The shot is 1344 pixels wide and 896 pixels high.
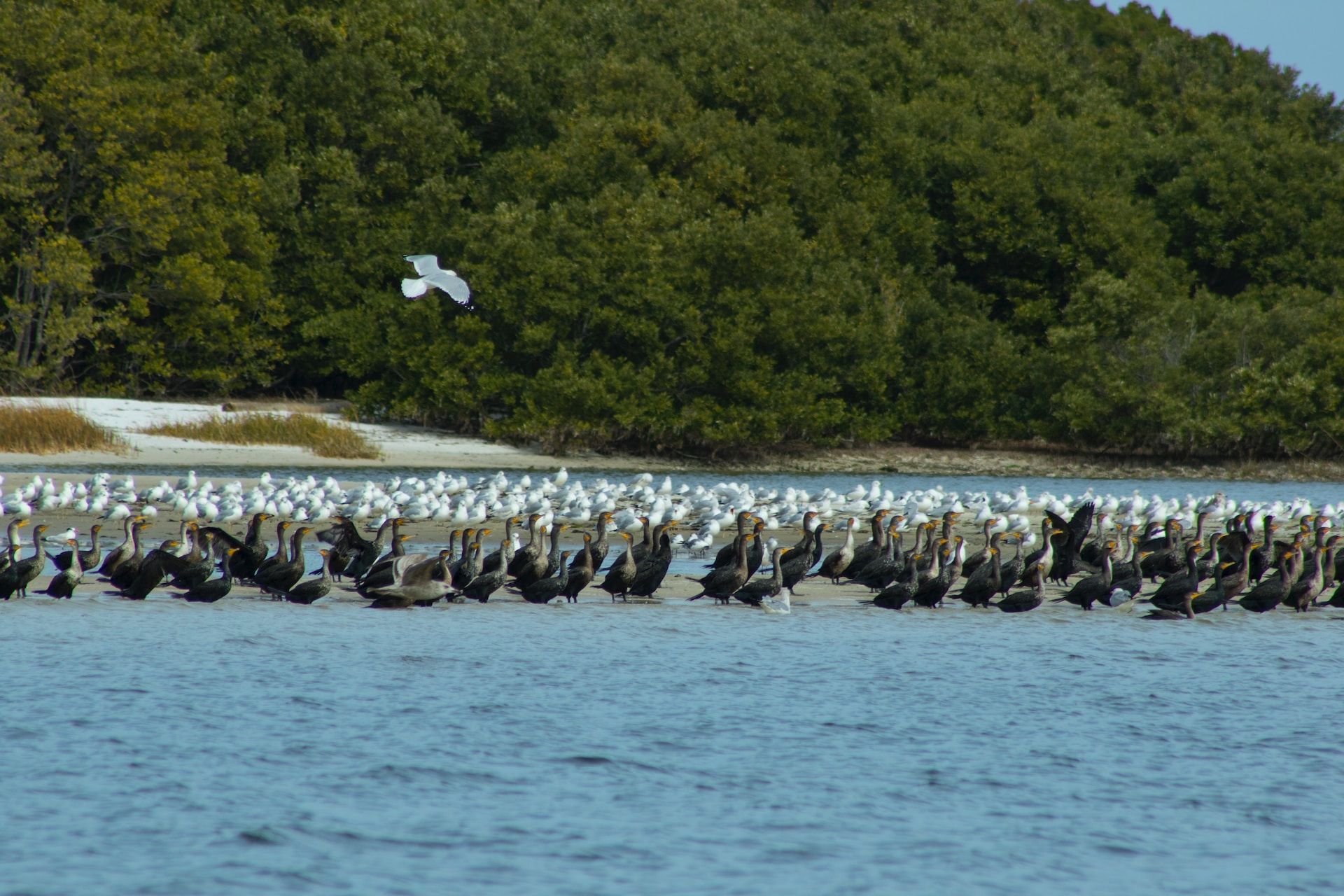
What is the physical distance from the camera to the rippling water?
8602mm

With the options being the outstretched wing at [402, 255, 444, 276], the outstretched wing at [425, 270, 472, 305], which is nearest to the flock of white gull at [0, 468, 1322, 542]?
the outstretched wing at [425, 270, 472, 305]

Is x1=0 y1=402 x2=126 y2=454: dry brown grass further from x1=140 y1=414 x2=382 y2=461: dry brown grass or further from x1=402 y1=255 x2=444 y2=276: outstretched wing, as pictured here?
x1=402 y1=255 x2=444 y2=276: outstretched wing

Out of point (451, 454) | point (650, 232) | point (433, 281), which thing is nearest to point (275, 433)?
point (451, 454)

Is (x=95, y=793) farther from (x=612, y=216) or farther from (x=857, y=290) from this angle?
(x=857, y=290)

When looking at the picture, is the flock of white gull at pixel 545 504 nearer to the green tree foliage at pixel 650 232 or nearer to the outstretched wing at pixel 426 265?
the outstretched wing at pixel 426 265

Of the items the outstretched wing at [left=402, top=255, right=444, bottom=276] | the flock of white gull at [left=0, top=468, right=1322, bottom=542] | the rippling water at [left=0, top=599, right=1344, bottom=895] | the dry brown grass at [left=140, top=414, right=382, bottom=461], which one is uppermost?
the outstretched wing at [left=402, top=255, right=444, bottom=276]

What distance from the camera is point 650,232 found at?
50219mm

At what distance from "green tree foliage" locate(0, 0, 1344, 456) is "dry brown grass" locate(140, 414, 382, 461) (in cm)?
668

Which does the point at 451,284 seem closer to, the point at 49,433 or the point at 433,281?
the point at 433,281

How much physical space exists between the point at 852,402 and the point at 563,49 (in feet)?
62.8

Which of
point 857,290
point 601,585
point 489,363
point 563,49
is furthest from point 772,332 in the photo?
point 601,585

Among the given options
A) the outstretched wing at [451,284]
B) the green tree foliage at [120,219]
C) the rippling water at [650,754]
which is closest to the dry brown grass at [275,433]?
the green tree foliage at [120,219]

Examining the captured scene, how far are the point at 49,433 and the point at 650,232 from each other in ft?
68.2

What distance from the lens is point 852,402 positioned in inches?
2109
